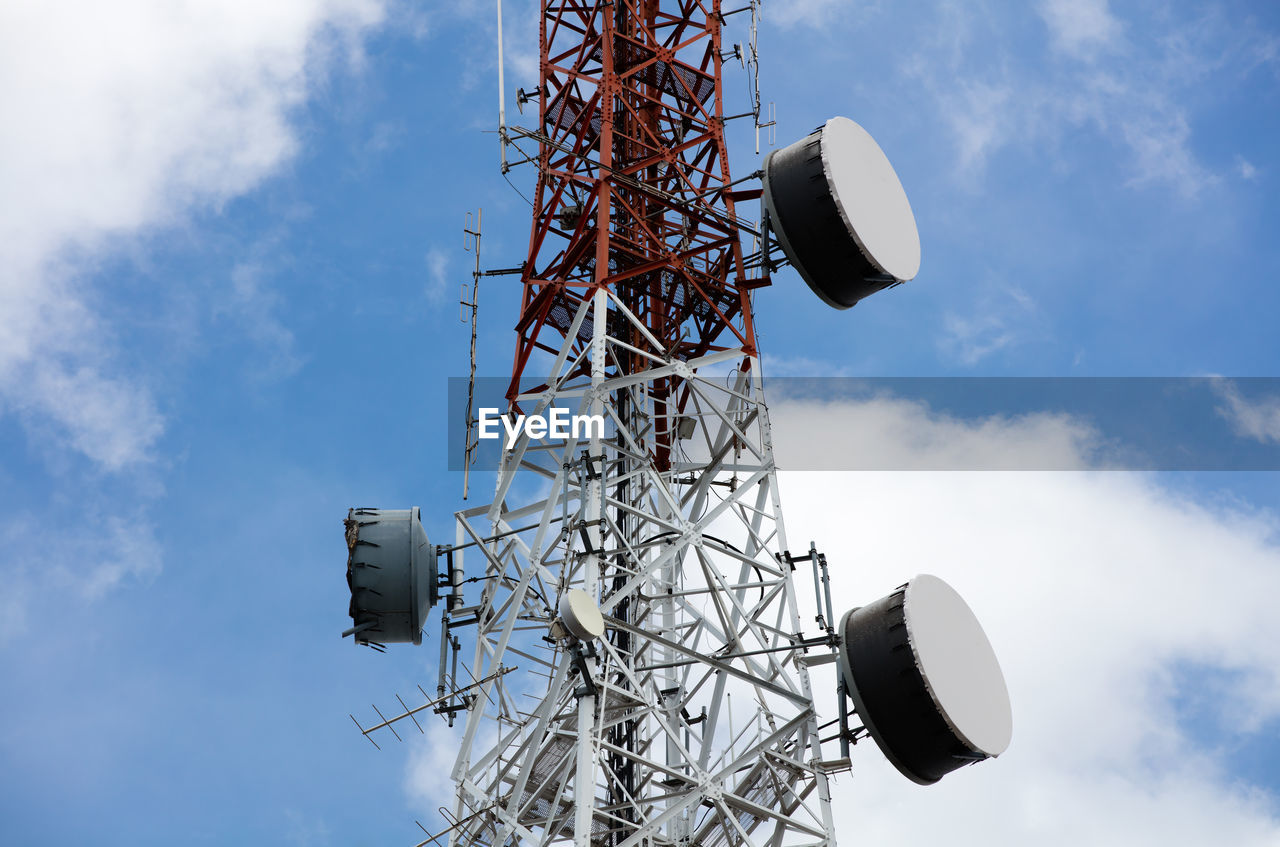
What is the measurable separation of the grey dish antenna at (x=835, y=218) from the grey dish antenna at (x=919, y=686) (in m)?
6.57

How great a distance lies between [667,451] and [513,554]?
5306 millimetres

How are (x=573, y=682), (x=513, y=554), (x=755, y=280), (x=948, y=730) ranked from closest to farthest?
(x=948, y=730) → (x=573, y=682) → (x=513, y=554) → (x=755, y=280)

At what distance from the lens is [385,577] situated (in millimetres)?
26859

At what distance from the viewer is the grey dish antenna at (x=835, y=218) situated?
2734cm

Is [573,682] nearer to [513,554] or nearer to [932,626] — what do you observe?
[513,554]

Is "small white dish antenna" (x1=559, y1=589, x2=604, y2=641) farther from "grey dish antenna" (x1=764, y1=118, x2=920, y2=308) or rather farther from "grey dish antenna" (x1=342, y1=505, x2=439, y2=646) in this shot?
"grey dish antenna" (x1=764, y1=118, x2=920, y2=308)

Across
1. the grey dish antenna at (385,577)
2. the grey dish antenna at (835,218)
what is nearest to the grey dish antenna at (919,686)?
the grey dish antenna at (835,218)

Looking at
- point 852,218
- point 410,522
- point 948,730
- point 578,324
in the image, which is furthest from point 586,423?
point 948,730

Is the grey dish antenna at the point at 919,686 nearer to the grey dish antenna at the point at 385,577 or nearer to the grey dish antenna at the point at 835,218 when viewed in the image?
the grey dish antenna at the point at 835,218

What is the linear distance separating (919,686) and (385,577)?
33.7 ft

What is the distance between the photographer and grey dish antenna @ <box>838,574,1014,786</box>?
2325 centimetres

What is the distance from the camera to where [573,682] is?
25.0m

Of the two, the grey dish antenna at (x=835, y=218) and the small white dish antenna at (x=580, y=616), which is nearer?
the small white dish antenna at (x=580, y=616)

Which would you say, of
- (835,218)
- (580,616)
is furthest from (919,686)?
(835,218)
